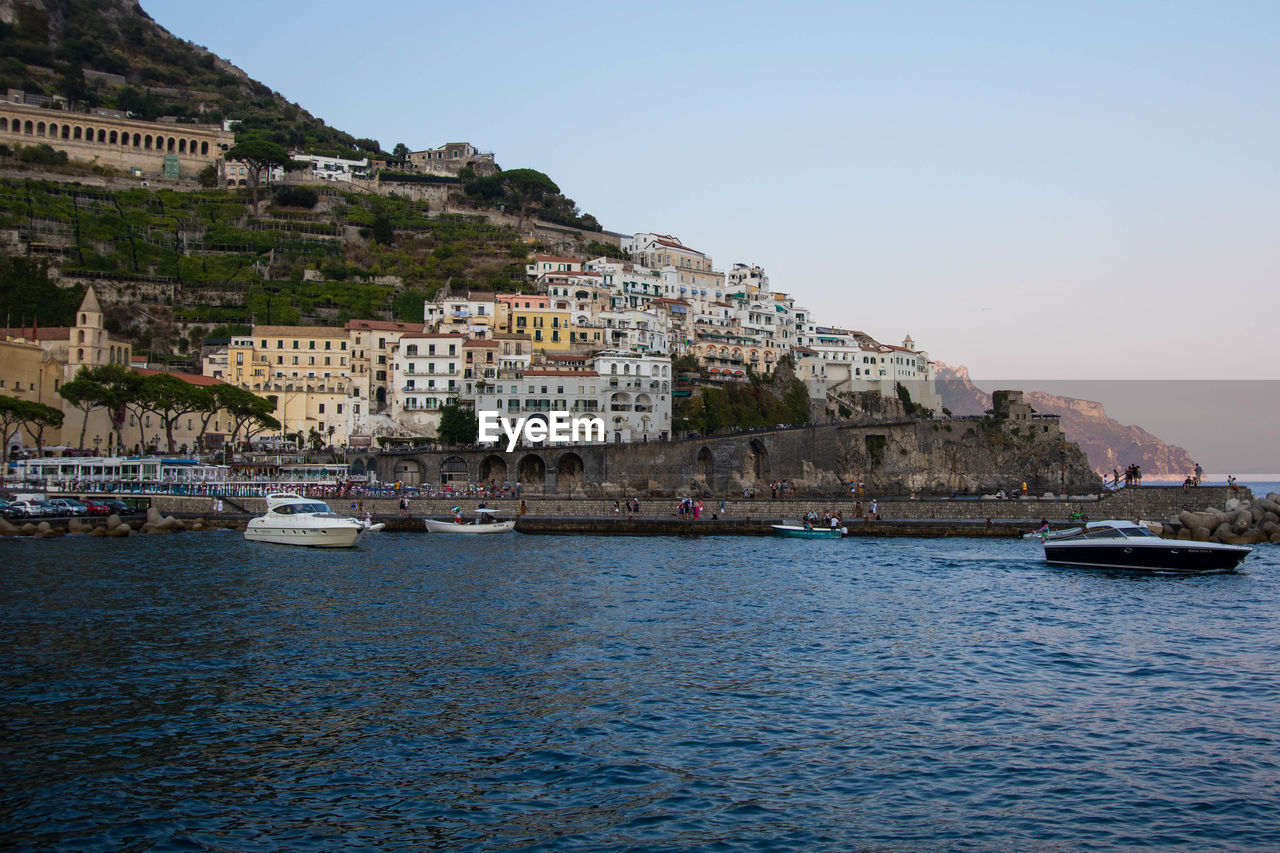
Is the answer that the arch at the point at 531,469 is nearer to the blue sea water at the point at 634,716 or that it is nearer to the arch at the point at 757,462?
the arch at the point at 757,462

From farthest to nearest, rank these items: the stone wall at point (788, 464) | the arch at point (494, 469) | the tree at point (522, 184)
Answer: the tree at point (522, 184) < the arch at point (494, 469) < the stone wall at point (788, 464)

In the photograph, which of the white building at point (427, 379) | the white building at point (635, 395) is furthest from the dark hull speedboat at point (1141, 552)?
the white building at point (427, 379)

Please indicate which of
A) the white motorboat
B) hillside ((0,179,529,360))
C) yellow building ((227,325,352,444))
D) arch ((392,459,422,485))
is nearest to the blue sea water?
the white motorboat

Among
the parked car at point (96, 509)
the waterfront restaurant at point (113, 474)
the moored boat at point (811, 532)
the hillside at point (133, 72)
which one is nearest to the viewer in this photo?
the moored boat at point (811, 532)

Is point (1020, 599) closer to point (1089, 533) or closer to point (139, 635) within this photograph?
point (1089, 533)

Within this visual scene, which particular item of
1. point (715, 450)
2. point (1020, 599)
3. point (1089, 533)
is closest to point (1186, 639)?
point (1020, 599)

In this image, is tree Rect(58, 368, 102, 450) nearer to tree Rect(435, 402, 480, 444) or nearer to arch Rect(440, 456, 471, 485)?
arch Rect(440, 456, 471, 485)

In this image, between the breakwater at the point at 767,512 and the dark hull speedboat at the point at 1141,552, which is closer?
the dark hull speedboat at the point at 1141,552

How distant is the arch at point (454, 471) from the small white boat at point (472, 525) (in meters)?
18.2

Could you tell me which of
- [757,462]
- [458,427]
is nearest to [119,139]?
[458,427]

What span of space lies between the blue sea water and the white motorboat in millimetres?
12191

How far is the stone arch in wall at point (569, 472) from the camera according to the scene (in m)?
72.3

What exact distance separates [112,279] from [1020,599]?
295ft
